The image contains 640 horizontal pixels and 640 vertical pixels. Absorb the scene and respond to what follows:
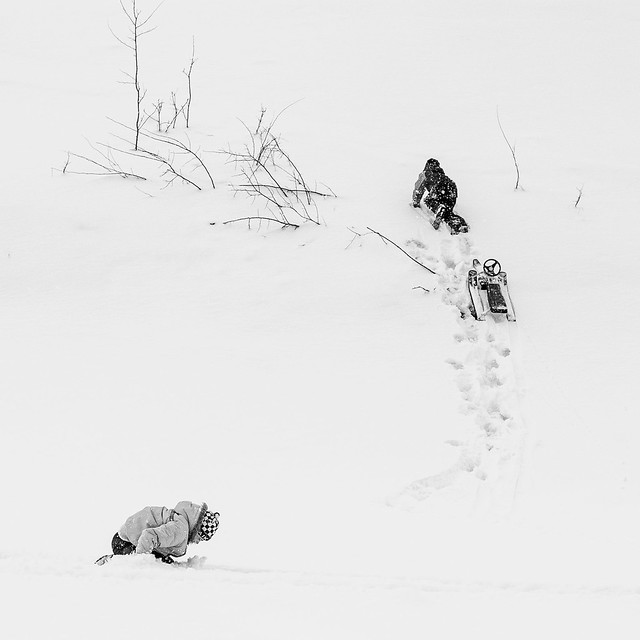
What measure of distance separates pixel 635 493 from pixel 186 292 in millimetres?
4193

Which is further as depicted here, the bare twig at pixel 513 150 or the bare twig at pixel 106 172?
the bare twig at pixel 513 150

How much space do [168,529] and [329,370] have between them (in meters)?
2.47

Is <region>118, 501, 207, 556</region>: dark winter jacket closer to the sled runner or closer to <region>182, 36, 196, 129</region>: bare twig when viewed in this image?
the sled runner

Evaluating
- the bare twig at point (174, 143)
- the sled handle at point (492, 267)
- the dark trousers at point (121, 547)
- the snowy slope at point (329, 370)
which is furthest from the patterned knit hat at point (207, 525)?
the bare twig at point (174, 143)

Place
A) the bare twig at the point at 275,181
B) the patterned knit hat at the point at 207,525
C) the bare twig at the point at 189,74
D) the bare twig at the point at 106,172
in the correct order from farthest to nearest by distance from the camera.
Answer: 1. the bare twig at the point at 189,74
2. the bare twig at the point at 106,172
3. the bare twig at the point at 275,181
4. the patterned knit hat at the point at 207,525

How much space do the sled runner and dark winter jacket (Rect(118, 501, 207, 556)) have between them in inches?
140

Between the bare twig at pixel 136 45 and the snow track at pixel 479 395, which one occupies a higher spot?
the bare twig at pixel 136 45

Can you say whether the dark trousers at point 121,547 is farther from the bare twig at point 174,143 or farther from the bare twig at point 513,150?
the bare twig at point 513,150

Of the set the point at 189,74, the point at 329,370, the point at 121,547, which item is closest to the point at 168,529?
the point at 121,547

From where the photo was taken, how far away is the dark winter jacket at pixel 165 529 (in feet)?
13.8

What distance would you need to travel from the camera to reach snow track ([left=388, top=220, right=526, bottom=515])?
5.49m

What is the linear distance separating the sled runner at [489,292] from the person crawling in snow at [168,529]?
3.51m

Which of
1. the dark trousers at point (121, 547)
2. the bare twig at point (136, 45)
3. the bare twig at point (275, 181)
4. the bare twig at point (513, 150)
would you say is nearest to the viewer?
the dark trousers at point (121, 547)

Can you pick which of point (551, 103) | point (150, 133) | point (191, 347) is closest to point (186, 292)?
point (191, 347)
